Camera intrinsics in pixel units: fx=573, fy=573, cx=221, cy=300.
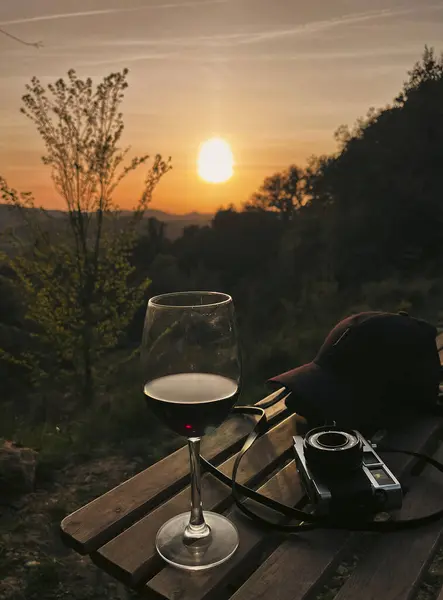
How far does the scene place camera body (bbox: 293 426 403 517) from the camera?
138 cm

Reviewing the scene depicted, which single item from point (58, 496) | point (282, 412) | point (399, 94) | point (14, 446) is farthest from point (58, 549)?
point (399, 94)

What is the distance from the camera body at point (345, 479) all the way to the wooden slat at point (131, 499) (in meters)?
0.37

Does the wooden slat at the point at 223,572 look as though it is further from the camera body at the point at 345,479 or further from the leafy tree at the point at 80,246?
the leafy tree at the point at 80,246

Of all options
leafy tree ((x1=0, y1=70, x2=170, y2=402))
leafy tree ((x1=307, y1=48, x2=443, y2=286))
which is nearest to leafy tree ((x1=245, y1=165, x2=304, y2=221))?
leafy tree ((x1=307, y1=48, x2=443, y2=286))

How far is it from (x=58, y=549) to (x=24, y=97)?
14.2 feet

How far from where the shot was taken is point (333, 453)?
1421 mm

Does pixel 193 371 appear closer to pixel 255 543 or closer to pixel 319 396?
pixel 255 543

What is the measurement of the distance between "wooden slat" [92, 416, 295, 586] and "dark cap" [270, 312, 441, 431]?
157 millimetres

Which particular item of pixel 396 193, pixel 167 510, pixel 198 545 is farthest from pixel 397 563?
pixel 396 193

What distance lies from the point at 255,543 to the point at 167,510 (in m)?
0.26

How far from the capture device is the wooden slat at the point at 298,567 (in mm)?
1192

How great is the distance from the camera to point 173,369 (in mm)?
1245

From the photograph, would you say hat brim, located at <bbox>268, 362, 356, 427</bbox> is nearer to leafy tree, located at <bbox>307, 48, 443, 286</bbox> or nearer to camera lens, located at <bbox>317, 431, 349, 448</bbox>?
camera lens, located at <bbox>317, 431, 349, 448</bbox>

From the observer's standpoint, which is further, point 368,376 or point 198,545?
point 368,376
